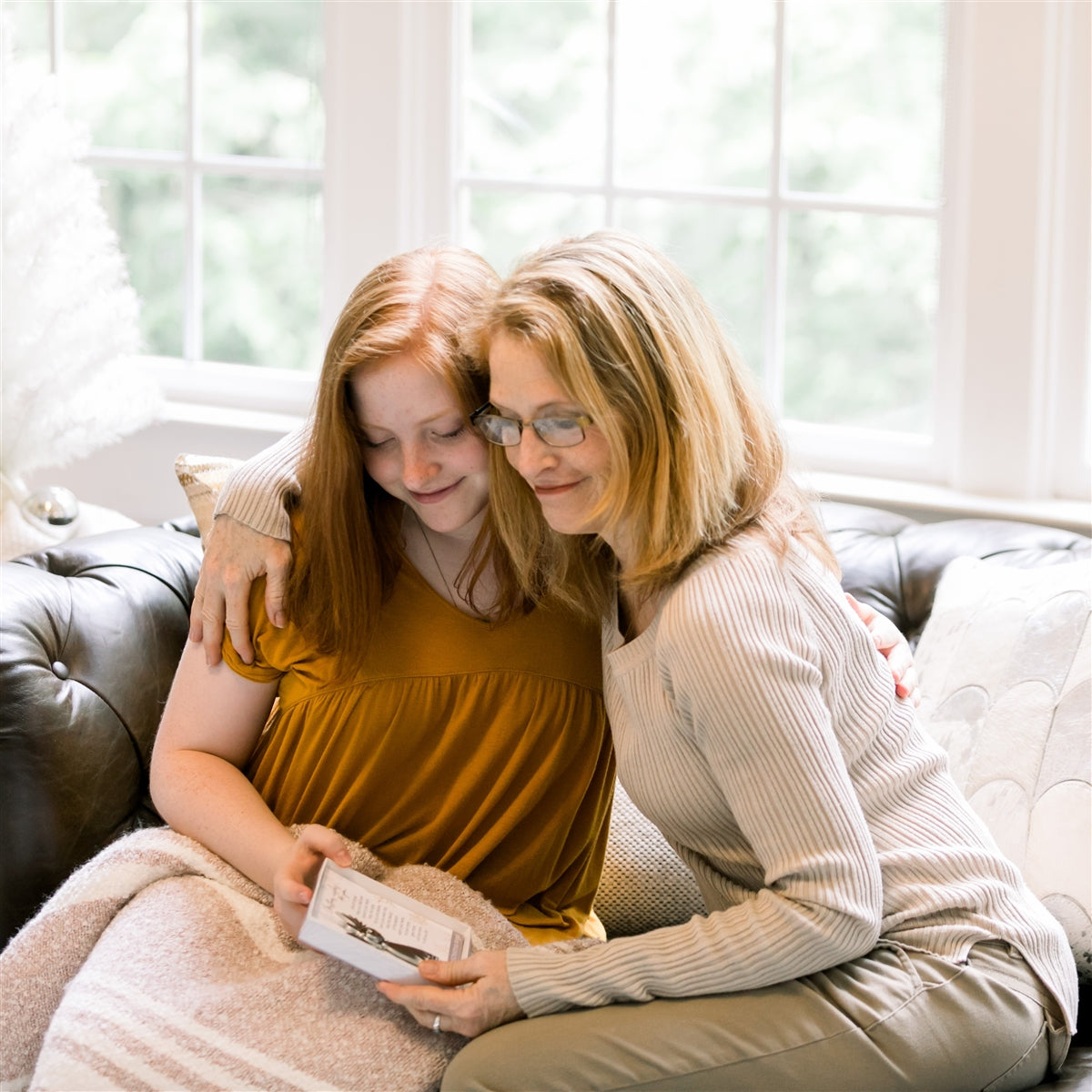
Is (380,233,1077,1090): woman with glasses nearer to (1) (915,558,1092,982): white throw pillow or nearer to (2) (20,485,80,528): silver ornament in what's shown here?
(1) (915,558,1092,982): white throw pillow

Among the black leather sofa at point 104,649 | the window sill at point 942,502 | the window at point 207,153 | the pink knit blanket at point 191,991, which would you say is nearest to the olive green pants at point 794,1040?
the pink knit blanket at point 191,991

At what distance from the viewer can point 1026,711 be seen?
1.87m

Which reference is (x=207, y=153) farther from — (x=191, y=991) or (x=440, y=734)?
(x=191, y=991)

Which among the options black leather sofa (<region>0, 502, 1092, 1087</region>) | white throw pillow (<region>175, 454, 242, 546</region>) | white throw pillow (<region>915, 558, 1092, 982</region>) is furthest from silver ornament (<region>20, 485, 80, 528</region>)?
white throw pillow (<region>915, 558, 1092, 982</region>)

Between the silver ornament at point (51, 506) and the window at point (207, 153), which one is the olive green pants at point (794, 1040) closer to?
the silver ornament at point (51, 506)

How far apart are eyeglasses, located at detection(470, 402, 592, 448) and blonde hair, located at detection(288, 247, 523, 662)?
0.35 ft

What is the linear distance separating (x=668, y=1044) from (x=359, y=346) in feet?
2.58

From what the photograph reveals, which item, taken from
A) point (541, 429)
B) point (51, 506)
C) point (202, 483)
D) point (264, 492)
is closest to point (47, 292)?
point (51, 506)

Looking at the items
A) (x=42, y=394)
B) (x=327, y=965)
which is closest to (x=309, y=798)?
(x=327, y=965)

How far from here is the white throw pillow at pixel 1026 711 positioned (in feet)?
5.69

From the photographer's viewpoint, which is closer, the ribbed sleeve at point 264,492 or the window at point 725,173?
the ribbed sleeve at point 264,492

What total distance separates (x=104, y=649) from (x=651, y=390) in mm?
975

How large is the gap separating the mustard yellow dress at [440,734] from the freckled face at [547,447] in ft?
0.97

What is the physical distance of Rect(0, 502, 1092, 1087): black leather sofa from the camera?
1833 mm
